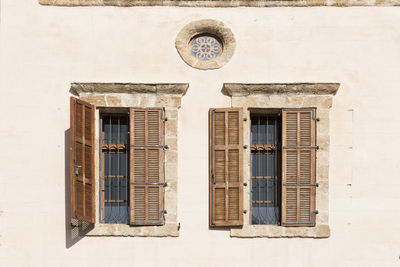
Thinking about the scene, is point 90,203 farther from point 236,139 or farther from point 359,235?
point 359,235

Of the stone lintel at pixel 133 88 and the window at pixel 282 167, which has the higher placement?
the stone lintel at pixel 133 88

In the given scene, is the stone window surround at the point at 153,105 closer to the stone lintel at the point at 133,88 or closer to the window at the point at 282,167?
the stone lintel at the point at 133,88

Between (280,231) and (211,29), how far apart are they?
134 inches

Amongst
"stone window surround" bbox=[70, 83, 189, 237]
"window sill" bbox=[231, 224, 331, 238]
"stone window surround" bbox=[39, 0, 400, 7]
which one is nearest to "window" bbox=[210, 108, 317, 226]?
"window sill" bbox=[231, 224, 331, 238]

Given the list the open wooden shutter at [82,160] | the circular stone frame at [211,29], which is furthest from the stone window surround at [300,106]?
the open wooden shutter at [82,160]

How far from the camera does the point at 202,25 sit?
7652mm

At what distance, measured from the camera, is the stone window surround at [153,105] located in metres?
7.50

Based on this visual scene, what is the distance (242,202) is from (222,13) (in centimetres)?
304

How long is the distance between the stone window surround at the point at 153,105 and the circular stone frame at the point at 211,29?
17.9 inches

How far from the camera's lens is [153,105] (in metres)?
7.53

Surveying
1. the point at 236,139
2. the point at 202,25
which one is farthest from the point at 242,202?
the point at 202,25

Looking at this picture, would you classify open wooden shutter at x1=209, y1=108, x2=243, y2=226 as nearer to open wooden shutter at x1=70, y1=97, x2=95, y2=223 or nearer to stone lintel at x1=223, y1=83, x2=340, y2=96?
stone lintel at x1=223, y1=83, x2=340, y2=96

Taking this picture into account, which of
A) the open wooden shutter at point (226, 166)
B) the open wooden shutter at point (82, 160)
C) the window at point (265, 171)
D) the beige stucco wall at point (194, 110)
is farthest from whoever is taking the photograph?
the window at point (265, 171)

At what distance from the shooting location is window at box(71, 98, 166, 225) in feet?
23.5
